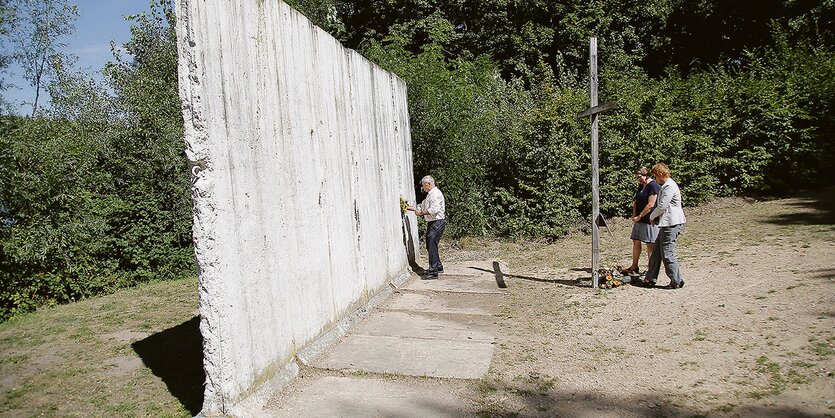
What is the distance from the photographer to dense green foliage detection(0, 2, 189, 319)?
10344 millimetres

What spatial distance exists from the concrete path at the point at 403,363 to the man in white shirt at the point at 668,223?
2393 millimetres

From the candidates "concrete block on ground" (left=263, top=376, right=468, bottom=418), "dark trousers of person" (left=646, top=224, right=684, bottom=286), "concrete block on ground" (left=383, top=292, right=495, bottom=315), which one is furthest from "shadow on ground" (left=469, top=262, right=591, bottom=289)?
"concrete block on ground" (left=263, top=376, right=468, bottom=418)

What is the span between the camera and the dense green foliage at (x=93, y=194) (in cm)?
1034

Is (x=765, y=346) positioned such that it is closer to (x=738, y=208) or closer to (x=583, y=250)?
(x=583, y=250)

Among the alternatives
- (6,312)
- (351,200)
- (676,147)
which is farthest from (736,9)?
(6,312)

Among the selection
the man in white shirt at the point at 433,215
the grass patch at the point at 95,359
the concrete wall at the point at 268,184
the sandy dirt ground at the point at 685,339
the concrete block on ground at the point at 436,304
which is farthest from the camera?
the man in white shirt at the point at 433,215

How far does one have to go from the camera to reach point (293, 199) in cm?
567

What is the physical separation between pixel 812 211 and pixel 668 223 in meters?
6.95

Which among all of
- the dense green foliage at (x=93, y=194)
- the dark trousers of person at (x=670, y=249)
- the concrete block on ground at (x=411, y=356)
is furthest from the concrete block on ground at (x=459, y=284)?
the dense green foliage at (x=93, y=194)

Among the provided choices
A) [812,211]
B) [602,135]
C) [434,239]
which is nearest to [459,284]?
[434,239]

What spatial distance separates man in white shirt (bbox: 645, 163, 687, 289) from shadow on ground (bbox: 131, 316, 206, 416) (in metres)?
6.05

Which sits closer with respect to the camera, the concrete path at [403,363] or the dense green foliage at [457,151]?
the concrete path at [403,363]

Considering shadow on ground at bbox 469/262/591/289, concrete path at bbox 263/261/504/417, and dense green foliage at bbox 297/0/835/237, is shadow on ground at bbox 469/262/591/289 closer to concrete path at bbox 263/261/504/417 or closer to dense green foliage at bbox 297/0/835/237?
concrete path at bbox 263/261/504/417

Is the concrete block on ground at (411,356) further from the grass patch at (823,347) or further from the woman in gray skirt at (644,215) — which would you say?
the woman in gray skirt at (644,215)
